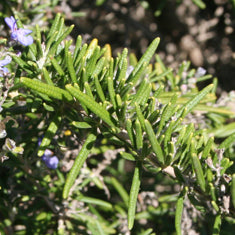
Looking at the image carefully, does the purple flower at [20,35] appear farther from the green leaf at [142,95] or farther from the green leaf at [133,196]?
the green leaf at [133,196]

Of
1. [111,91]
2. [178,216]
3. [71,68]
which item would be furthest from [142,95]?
[178,216]

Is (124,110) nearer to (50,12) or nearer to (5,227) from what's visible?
(5,227)

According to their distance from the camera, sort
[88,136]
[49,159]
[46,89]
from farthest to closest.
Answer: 1. [49,159]
2. [88,136]
3. [46,89]

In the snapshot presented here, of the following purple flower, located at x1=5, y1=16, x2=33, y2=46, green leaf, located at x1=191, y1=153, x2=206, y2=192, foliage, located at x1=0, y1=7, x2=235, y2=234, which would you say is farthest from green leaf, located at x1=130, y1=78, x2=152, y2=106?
purple flower, located at x1=5, y1=16, x2=33, y2=46

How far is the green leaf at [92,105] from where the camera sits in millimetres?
898

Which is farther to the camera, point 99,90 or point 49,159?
point 49,159

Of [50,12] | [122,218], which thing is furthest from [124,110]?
[50,12]

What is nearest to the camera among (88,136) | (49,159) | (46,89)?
(46,89)

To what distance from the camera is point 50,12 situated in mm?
1809

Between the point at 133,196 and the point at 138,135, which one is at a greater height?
the point at 138,135

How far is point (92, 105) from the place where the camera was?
0.93m

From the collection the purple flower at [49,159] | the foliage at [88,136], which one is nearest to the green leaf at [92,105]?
the foliage at [88,136]

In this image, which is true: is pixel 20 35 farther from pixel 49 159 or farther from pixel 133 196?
pixel 133 196

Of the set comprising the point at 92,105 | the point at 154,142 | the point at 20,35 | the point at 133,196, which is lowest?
the point at 133,196
